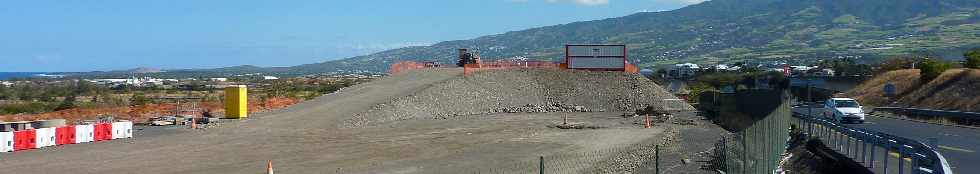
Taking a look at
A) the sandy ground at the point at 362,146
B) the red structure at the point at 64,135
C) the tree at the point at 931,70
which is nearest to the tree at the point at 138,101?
the sandy ground at the point at 362,146

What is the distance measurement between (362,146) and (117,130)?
1013 centimetres

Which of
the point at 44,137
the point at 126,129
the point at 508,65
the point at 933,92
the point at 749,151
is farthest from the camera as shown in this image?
the point at 508,65

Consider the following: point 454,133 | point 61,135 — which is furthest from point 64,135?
point 454,133

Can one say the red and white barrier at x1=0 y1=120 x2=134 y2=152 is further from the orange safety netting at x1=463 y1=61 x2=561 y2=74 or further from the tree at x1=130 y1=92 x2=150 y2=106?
the tree at x1=130 y1=92 x2=150 y2=106

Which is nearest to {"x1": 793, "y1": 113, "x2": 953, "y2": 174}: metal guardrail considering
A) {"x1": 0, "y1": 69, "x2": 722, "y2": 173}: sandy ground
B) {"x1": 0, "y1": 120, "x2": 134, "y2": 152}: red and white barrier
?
{"x1": 0, "y1": 69, "x2": 722, "y2": 173}: sandy ground

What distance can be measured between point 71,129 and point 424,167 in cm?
1479

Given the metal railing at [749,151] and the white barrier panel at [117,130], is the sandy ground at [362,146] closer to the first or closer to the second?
the white barrier panel at [117,130]

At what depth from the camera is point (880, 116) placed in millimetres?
48750

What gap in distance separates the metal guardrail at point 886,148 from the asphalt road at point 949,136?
1.19 metres

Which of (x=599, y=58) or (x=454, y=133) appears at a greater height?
(x=599, y=58)

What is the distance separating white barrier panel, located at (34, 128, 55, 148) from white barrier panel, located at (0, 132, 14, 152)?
3.58 ft

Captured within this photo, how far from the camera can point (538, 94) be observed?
57969 mm

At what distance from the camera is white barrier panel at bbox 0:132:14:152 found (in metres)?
28.5

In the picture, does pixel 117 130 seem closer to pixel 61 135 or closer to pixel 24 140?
pixel 61 135
